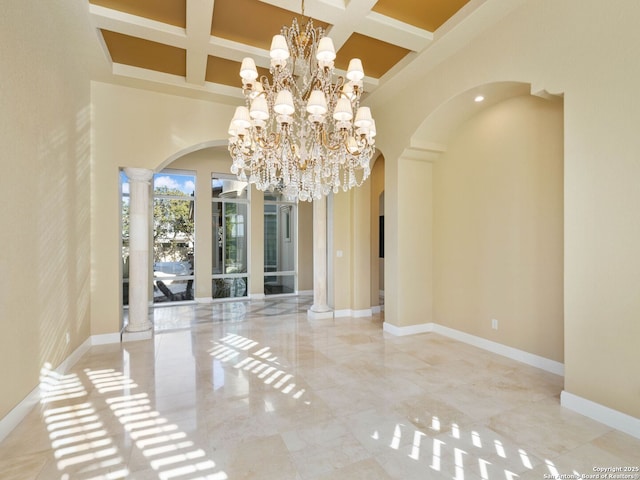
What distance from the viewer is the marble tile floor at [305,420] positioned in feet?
6.47

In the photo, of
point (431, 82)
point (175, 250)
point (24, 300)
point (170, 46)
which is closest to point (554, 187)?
point (431, 82)

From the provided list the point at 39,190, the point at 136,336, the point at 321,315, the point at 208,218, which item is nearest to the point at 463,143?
the point at 321,315

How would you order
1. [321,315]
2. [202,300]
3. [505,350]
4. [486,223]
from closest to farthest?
[505,350] < [486,223] < [321,315] < [202,300]

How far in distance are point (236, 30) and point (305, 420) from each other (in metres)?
3.97

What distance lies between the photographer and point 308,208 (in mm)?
8867

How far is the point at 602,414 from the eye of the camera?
2.42m

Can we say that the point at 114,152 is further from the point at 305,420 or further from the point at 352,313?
the point at 352,313

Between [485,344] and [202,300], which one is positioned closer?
[485,344]

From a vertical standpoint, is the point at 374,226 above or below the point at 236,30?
below

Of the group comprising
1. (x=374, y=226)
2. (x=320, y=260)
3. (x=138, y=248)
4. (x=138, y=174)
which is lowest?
(x=320, y=260)

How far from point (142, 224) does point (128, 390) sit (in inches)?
96.1

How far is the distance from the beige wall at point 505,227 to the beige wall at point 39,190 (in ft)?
15.3

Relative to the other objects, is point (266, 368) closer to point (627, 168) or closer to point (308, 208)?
point (627, 168)

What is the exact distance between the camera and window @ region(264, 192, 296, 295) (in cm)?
859
